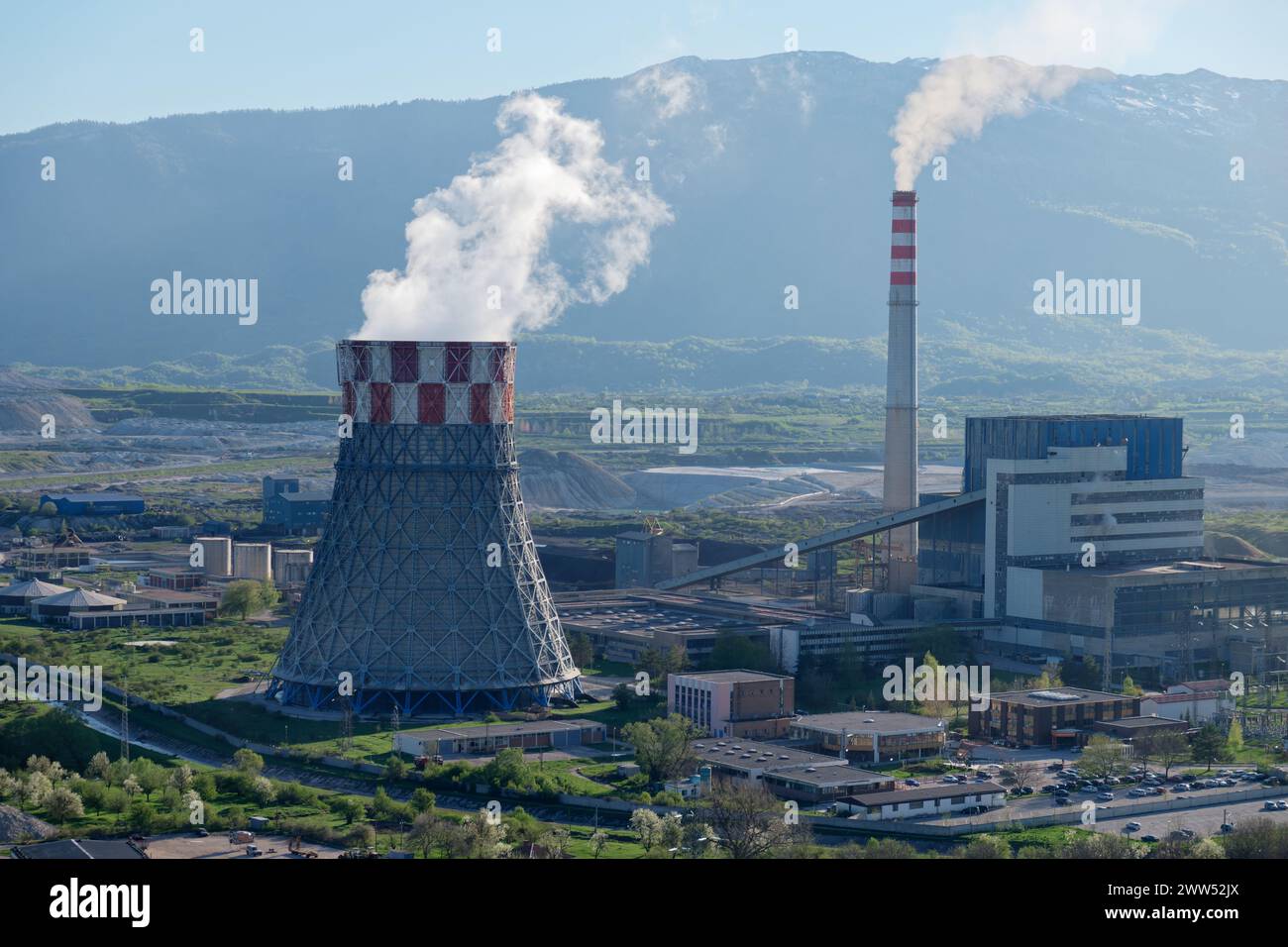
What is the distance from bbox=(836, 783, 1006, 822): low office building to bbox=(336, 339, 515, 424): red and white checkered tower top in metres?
20.0

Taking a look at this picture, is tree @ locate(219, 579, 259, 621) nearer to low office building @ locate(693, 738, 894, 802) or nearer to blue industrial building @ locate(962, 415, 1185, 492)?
blue industrial building @ locate(962, 415, 1185, 492)

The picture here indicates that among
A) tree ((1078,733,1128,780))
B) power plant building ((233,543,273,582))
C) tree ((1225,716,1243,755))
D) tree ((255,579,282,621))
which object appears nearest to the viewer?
tree ((1078,733,1128,780))

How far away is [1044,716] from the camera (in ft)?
186

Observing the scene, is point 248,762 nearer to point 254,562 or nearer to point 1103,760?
point 1103,760

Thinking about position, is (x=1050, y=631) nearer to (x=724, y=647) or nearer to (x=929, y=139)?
(x=724, y=647)

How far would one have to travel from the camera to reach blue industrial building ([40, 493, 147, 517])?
127 meters

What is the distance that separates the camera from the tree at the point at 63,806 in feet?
145

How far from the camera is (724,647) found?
67.1 metres

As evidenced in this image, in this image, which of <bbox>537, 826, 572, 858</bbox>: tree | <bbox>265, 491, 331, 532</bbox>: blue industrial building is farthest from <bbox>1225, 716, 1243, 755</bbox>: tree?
<bbox>265, 491, 331, 532</bbox>: blue industrial building
